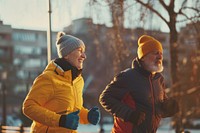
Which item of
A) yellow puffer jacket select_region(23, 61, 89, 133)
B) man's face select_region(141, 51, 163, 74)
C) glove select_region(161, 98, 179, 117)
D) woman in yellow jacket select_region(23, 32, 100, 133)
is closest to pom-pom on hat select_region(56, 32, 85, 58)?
woman in yellow jacket select_region(23, 32, 100, 133)

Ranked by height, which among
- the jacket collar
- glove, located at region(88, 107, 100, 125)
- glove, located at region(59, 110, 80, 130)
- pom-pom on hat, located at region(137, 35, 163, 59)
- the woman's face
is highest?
pom-pom on hat, located at region(137, 35, 163, 59)

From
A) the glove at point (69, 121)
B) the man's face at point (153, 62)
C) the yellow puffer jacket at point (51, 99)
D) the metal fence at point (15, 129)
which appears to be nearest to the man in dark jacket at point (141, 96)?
the man's face at point (153, 62)

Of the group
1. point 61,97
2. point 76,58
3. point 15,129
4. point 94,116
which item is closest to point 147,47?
point 76,58

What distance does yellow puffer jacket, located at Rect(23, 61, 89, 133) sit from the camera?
14.5 ft

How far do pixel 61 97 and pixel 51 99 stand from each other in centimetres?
9

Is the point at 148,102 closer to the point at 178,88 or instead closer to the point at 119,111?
the point at 119,111

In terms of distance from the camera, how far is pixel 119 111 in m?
4.68

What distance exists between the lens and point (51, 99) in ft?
15.2

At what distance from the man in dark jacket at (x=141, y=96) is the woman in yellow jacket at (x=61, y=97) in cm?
21

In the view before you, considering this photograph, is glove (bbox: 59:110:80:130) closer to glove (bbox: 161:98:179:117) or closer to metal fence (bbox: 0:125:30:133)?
glove (bbox: 161:98:179:117)

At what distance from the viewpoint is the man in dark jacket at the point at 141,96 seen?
4805 millimetres

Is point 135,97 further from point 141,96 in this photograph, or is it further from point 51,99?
point 51,99

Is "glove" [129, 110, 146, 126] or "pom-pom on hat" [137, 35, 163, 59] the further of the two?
"pom-pom on hat" [137, 35, 163, 59]

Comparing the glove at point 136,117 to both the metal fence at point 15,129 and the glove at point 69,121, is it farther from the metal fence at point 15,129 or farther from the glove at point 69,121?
the metal fence at point 15,129
